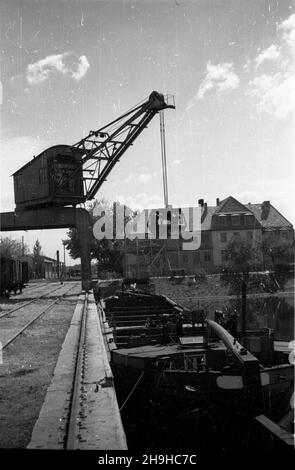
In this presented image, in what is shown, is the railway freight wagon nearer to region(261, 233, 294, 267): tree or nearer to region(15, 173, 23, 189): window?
region(15, 173, 23, 189): window

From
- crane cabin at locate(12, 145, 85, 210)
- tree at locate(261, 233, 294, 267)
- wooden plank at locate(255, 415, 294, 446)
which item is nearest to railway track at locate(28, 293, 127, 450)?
wooden plank at locate(255, 415, 294, 446)

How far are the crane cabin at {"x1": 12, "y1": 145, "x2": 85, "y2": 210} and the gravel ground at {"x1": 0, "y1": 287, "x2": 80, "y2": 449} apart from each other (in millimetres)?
14515

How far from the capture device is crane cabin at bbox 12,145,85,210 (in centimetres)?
2717

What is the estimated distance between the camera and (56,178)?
89.3 feet

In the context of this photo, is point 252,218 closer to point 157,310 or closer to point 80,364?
point 157,310

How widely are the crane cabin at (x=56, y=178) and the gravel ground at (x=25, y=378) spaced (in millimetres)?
14515

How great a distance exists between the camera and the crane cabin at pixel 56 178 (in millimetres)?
27172

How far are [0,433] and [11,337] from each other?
700 centimetres

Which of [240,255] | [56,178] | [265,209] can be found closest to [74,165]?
[56,178]

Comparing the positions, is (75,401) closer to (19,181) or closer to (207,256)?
(19,181)

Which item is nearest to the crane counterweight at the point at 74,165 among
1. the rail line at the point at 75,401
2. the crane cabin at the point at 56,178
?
the crane cabin at the point at 56,178

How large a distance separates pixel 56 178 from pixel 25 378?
20.9 meters
